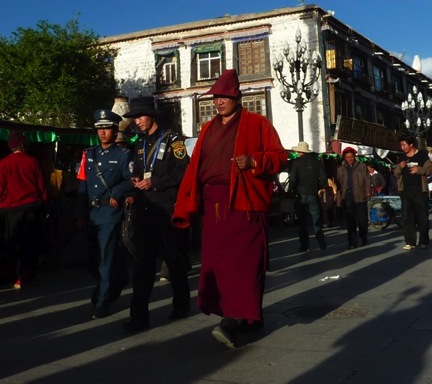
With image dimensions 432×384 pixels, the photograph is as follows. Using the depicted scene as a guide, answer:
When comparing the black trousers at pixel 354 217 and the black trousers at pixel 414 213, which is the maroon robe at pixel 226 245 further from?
the black trousers at pixel 354 217

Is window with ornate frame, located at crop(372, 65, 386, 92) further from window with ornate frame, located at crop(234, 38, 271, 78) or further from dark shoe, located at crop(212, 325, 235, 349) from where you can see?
dark shoe, located at crop(212, 325, 235, 349)

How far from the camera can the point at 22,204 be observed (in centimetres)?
717

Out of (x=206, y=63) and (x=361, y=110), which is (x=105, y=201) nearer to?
(x=206, y=63)

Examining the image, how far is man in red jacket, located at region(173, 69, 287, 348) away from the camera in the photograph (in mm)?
4266

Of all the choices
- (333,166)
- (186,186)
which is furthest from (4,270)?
(333,166)

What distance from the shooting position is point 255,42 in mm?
34219

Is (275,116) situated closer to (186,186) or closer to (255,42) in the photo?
(255,42)

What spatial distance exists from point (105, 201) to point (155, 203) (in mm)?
517

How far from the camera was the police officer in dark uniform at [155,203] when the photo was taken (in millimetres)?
4949

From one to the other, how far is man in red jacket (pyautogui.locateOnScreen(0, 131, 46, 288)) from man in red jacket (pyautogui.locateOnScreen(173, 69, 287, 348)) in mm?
3158

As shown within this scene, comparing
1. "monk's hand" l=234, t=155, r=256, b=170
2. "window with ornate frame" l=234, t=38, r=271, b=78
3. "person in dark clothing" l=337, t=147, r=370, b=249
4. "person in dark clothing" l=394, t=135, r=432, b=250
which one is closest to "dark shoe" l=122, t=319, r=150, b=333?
"monk's hand" l=234, t=155, r=256, b=170

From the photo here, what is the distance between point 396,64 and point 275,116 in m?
13.6

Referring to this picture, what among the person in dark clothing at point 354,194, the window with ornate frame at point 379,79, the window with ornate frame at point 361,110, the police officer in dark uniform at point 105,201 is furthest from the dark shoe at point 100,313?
the window with ornate frame at point 379,79

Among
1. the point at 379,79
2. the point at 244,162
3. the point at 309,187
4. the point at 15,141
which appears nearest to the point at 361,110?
the point at 379,79
